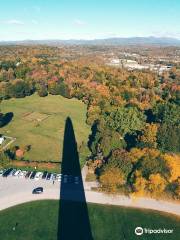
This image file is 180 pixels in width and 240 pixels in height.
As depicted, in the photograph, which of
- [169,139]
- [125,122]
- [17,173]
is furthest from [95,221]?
[125,122]

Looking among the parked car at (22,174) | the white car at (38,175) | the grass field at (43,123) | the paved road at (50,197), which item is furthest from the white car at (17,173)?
the grass field at (43,123)

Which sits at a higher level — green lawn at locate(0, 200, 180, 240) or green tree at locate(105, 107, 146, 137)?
green tree at locate(105, 107, 146, 137)

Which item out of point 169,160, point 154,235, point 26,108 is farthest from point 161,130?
point 26,108

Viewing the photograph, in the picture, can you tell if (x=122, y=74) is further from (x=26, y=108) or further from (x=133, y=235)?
(x=133, y=235)

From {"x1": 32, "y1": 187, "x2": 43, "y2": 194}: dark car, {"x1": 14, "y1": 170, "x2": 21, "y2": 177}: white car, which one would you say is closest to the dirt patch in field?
{"x1": 14, "y1": 170, "x2": 21, "y2": 177}: white car

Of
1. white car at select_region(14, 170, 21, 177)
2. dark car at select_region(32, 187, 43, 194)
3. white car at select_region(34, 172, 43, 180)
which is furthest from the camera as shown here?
white car at select_region(14, 170, 21, 177)

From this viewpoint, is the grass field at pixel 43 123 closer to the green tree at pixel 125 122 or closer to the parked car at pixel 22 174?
the parked car at pixel 22 174

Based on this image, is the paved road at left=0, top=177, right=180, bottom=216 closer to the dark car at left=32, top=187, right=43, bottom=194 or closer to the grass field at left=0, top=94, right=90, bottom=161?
the dark car at left=32, top=187, right=43, bottom=194
